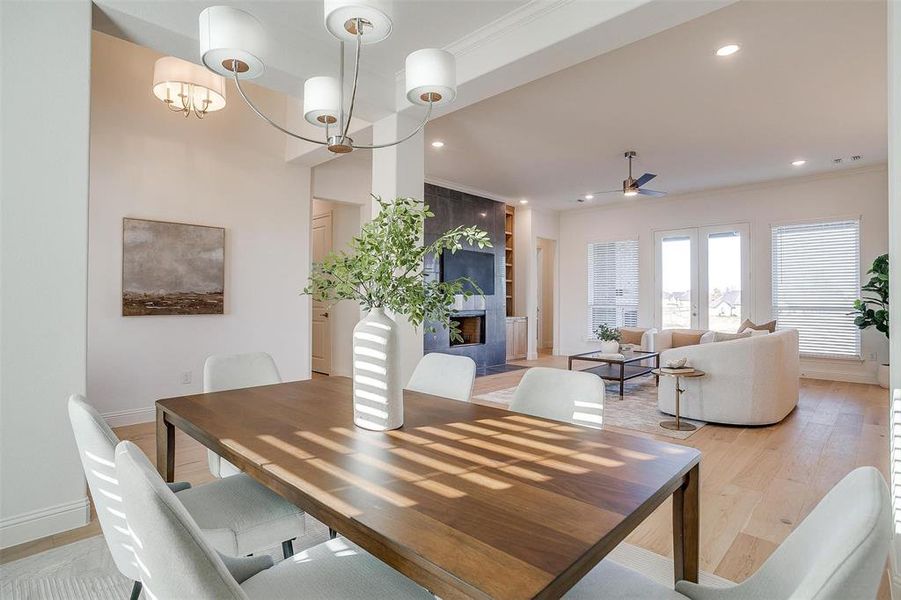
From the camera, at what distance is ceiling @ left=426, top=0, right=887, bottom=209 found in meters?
3.02

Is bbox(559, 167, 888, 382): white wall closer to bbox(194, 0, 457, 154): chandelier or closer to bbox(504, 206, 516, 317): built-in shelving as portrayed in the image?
bbox(504, 206, 516, 317): built-in shelving

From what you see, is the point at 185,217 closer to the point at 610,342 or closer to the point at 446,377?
the point at 446,377

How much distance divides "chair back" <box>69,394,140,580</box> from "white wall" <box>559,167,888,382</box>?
7.84m

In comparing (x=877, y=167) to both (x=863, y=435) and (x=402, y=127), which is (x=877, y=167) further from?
(x=402, y=127)

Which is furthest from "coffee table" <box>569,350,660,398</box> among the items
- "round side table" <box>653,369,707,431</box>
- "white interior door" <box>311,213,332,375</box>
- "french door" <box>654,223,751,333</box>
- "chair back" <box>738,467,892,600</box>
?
"chair back" <box>738,467,892,600</box>

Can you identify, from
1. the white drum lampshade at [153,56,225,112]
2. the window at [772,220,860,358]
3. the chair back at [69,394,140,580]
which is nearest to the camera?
the chair back at [69,394,140,580]

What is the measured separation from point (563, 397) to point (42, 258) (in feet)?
8.04

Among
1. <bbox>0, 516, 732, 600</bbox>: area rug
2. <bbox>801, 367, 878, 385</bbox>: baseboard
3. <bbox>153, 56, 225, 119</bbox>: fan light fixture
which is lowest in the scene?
<bbox>0, 516, 732, 600</bbox>: area rug

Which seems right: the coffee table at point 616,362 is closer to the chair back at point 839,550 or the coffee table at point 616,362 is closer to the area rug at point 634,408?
the area rug at point 634,408

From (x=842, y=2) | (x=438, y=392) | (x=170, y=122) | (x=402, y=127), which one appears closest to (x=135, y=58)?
(x=170, y=122)

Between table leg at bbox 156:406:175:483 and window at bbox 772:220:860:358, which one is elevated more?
window at bbox 772:220:860:358

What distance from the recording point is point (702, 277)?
7.30 m

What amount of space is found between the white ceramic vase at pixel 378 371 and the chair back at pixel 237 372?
3.45 feet

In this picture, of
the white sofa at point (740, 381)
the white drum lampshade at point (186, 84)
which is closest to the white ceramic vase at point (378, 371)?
the white drum lampshade at point (186, 84)
